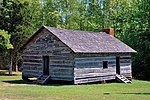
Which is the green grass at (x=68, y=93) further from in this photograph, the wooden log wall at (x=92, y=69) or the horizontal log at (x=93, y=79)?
the wooden log wall at (x=92, y=69)

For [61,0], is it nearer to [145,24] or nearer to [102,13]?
[102,13]

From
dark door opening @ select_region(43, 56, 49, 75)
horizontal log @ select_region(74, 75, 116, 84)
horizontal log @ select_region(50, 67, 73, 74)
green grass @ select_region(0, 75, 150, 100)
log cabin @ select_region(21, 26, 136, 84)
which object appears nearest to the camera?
green grass @ select_region(0, 75, 150, 100)

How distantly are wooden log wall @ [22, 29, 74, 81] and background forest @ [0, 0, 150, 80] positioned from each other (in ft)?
36.6

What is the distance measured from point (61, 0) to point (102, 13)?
26.6 ft

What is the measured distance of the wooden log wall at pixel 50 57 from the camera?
31172 mm

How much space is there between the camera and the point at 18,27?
45.5 m

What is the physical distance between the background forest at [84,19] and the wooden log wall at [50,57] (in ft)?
36.6

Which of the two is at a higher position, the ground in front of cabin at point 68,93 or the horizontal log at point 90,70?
the horizontal log at point 90,70

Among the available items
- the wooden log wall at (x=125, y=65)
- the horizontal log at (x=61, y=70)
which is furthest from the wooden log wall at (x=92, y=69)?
the wooden log wall at (x=125, y=65)

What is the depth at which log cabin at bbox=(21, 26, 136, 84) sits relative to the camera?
31.1 meters

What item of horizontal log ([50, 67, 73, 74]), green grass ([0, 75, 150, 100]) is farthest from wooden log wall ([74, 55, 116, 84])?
green grass ([0, 75, 150, 100])

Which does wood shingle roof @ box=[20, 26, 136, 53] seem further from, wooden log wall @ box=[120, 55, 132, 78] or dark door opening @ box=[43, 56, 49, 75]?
dark door opening @ box=[43, 56, 49, 75]

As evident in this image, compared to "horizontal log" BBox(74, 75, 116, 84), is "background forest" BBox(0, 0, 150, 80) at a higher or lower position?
higher

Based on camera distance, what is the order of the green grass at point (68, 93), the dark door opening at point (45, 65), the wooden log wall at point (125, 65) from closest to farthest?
the green grass at point (68, 93) → the dark door opening at point (45, 65) → the wooden log wall at point (125, 65)
